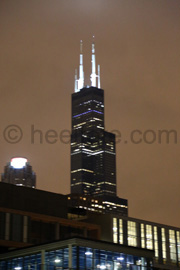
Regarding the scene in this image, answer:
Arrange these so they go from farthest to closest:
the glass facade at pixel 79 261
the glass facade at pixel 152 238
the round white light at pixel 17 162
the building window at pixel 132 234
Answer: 1. the round white light at pixel 17 162
2. the building window at pixel 132 234
3. the glass facade at pixel 152 238
4. the glass facade at pixel 79 261

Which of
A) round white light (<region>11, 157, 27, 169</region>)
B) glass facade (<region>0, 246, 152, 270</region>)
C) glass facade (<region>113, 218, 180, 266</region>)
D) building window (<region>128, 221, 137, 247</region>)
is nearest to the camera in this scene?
glass facade (<region>0, 246, 152, 270</region>)

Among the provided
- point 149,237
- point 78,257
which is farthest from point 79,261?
point 149,237

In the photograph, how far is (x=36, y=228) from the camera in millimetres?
102438

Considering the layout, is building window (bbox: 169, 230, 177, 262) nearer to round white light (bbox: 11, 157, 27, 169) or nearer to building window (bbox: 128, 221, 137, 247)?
building window (bbox: 128, 221, 137, 247)

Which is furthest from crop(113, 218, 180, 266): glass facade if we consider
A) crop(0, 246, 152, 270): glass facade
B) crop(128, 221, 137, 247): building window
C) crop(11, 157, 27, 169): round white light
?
crop(0, 246, 152, 270): glass facade

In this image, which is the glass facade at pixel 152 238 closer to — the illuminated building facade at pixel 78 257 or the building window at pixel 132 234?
the building window at pixel 132 234

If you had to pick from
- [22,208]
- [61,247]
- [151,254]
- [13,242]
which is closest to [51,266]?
[61,247]

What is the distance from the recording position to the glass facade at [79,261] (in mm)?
64625

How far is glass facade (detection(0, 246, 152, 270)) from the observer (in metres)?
64.6

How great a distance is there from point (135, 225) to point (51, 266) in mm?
69194

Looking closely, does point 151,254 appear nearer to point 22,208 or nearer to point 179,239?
point 22,208

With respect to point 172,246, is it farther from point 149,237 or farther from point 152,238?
point 149,237

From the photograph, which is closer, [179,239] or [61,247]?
[61,247]

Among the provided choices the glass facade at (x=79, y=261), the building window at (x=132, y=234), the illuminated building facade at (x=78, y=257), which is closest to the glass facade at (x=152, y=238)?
the building window at (x=132, y=234)
